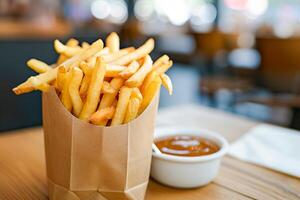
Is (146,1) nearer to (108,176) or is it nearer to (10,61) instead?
(10,61)

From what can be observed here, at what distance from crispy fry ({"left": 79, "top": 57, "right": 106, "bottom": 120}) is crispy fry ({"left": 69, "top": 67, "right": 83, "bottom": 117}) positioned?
14mm

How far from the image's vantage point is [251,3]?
710cm

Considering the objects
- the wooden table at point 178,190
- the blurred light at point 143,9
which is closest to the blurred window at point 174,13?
the blurred light at point 143,9

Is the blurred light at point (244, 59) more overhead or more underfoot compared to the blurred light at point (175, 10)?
more underfoot

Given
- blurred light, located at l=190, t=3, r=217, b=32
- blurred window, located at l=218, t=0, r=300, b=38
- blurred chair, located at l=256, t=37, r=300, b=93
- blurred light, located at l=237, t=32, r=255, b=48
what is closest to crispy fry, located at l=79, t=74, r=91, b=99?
blurred chair, located at l=256, t=37, r=300, b=93

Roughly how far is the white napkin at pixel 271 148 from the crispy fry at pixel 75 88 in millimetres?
539

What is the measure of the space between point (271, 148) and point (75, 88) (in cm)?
66

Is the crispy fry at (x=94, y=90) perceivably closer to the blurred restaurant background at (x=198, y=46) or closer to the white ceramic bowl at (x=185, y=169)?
the white ceramic bowl at (x=185, y=169)

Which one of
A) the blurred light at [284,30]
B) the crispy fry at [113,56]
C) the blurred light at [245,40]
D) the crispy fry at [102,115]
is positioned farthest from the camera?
the blurred light at [284,30]

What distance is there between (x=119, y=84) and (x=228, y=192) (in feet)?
1.18

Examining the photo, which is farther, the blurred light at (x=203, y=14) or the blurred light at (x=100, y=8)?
the blurred light at (x=100, y=8)

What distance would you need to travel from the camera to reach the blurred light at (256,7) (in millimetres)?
6990

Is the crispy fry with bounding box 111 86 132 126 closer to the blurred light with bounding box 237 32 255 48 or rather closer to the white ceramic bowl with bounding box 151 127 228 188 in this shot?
the white ceramic bowl with bounding box 151 127 228 188

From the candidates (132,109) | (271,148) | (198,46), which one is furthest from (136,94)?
(198,46)
